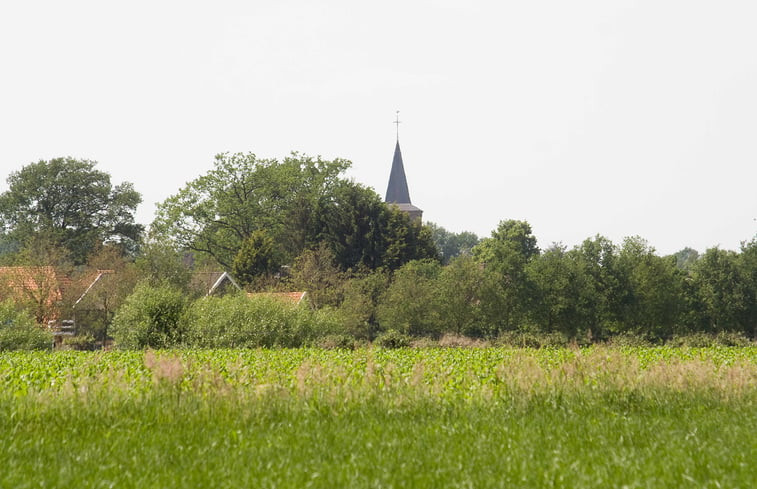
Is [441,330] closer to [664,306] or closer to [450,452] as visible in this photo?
[664,306]

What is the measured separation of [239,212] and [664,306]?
116 ft

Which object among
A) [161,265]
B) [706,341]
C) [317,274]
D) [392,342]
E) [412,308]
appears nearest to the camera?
[392,342]

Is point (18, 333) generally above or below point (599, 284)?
below

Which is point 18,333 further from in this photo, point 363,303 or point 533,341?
point 533,341

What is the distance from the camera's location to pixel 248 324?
107 feet

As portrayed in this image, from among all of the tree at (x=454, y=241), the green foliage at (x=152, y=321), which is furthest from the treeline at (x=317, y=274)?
the tree at (x=454, y=241)

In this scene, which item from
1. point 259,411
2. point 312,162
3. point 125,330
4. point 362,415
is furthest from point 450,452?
point 312,162

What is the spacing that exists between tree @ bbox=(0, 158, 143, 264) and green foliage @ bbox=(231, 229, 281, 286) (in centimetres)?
1482

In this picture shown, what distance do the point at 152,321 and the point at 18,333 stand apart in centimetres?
606

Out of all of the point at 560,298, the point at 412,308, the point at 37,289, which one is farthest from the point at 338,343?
the point at 37,289

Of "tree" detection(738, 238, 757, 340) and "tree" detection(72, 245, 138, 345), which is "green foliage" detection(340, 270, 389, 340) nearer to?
"tree" detection(72, 245, 138, 345)

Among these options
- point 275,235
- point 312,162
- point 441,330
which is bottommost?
point 441,330

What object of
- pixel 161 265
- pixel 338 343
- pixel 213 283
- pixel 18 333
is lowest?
pixel 338 343

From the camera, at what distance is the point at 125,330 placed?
3300 cm
